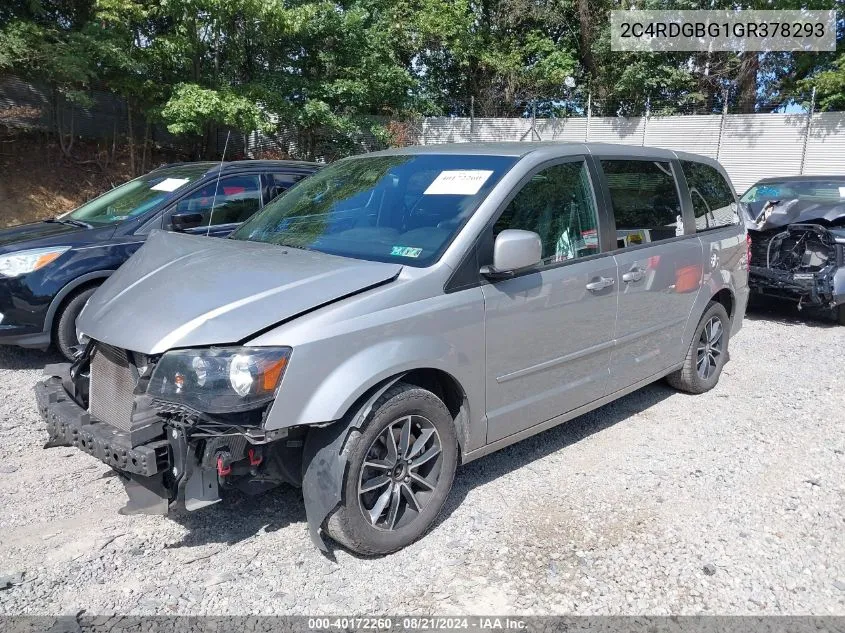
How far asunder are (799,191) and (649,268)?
20.2ft

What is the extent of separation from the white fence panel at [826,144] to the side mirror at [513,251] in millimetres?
17504

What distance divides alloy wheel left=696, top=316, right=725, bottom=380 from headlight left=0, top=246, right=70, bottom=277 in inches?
207

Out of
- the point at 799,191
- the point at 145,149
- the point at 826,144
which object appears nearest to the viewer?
the point at 799,191

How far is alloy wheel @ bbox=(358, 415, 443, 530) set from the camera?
3.09 metres

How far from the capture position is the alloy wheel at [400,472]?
10.1ft

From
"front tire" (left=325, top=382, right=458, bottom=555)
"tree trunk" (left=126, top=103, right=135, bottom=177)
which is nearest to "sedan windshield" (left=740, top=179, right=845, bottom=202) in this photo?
"front tire" (left=325, top=382, right=458, bottom=555)

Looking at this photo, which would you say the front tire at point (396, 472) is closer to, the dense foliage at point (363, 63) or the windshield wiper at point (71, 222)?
the windshield wiper at point (71, 222)

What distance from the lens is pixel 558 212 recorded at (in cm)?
394

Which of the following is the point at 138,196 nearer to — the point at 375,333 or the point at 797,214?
the point at 375,333

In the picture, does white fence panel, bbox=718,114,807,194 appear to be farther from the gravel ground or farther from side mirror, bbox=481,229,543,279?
side mirror, bbox=481,229,543,279

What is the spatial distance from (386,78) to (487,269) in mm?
16377

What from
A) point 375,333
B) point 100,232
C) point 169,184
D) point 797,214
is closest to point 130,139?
point 169,184

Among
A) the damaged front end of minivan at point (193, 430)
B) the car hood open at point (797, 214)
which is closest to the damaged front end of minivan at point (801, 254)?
the car hood open at point (797, 214)

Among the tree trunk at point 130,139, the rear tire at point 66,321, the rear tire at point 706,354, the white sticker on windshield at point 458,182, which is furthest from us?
the tree trunk at point 130,139
